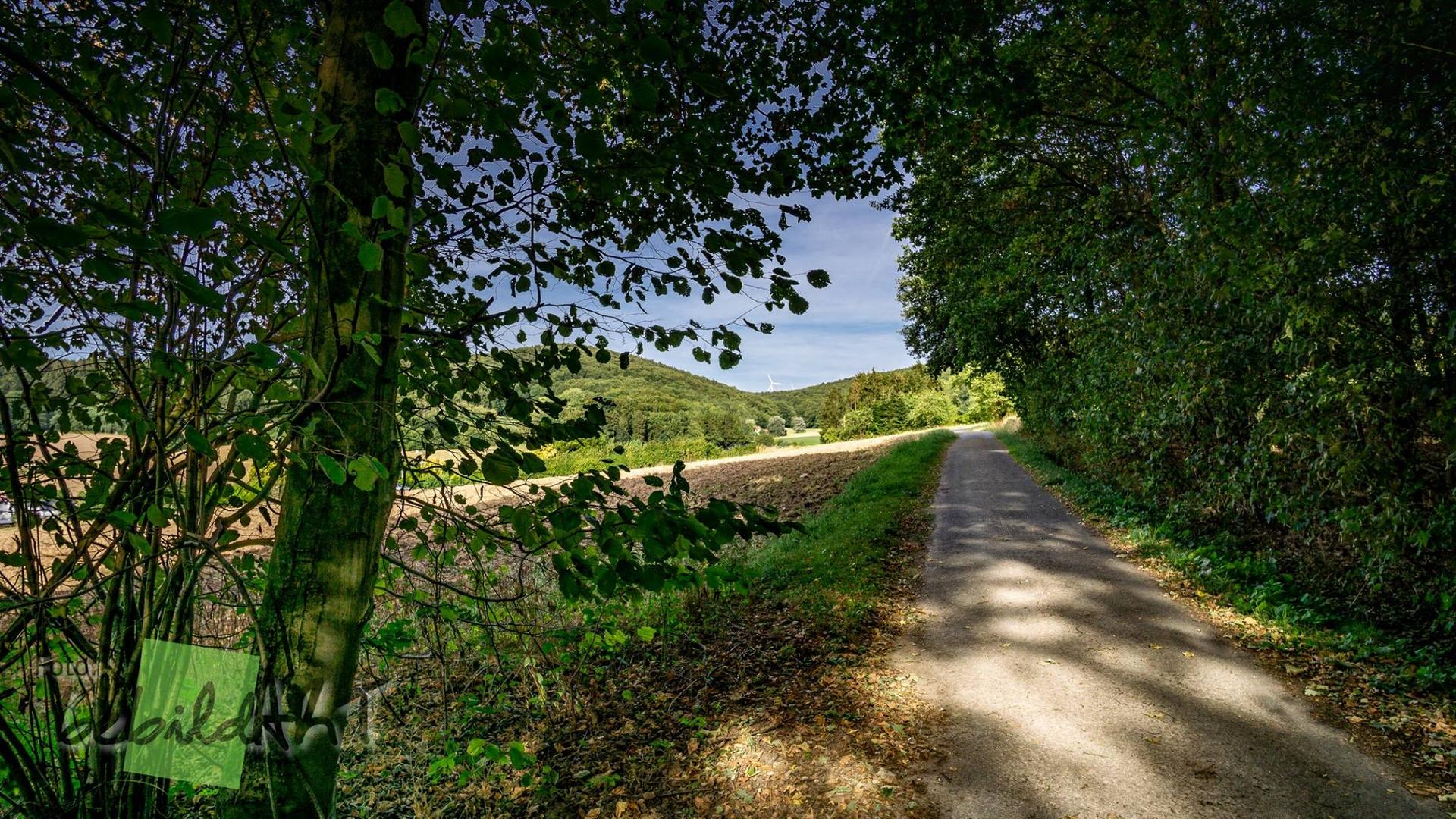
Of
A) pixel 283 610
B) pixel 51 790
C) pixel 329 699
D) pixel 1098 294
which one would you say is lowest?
pixel 51 790

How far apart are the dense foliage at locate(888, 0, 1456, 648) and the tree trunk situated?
276 centimetres

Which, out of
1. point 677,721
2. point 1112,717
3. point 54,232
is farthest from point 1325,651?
point 54,232

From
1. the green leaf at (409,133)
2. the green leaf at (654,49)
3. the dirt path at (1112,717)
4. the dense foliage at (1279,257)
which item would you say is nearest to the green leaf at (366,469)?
the green leaf at (409,133)

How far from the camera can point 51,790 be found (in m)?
1.49

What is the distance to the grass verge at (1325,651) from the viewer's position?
337cm

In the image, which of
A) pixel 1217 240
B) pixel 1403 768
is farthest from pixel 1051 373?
pixel 1403 768

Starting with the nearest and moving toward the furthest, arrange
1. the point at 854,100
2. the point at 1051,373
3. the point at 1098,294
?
1. the point at 854,100
2. the point at 1098,294
3. the point at 1051,373

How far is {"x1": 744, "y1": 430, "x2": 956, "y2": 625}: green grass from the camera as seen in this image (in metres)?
5.98

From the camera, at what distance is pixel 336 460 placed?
1584 mm

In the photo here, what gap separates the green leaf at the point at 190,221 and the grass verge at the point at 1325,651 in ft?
17.9

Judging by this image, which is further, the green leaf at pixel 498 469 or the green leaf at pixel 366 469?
the green leaf at pixel 498 469

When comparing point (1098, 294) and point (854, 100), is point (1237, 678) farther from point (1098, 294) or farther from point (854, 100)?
point (1098, 294)

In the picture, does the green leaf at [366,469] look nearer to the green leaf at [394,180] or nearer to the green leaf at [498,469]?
the green leaf at [498,469]

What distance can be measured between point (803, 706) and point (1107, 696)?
219cm
